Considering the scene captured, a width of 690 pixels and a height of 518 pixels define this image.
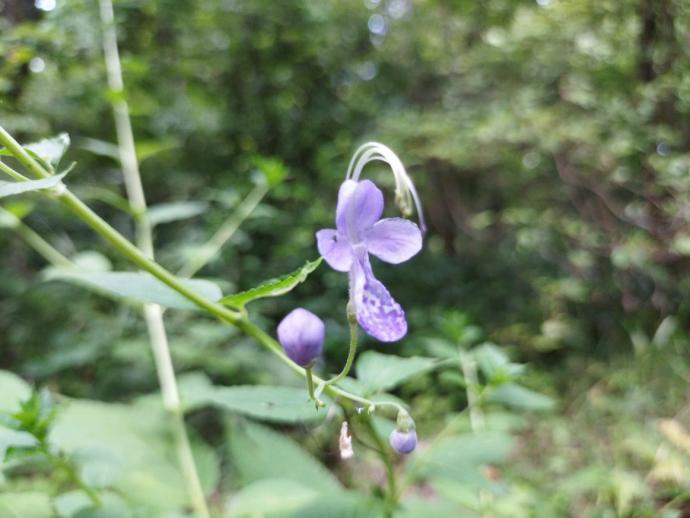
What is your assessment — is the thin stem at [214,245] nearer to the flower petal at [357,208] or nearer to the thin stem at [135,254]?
the thin stem at [135,254]

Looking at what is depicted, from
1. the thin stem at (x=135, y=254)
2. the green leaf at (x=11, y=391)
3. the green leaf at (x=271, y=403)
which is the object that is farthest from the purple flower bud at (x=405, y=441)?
the green leaf at (x=11, y=391)

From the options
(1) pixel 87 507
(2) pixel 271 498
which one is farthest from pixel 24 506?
(2) pixel 271 498

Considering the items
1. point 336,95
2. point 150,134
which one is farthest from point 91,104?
point 336,95

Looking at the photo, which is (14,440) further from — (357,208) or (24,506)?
(357,208)

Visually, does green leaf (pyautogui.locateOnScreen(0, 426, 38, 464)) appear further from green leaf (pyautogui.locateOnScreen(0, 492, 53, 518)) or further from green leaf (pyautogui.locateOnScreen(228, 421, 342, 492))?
green leaf (pyautogui.locateOnScreen(228, 421, 342, 492))

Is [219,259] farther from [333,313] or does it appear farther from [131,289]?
[131,289]

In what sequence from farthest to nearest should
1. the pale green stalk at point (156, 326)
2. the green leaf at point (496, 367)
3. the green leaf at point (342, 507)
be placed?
the pale green stalk at point (156, 326), the green leaf at point (496, 367), the green leaf at point (342, 507)
